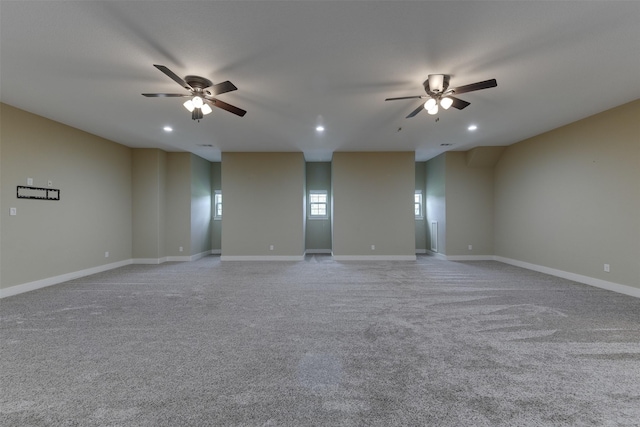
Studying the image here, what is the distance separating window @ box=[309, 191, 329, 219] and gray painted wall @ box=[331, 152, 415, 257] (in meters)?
1.43

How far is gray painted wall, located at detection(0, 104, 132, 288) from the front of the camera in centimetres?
410

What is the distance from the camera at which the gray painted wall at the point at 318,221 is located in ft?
28.4

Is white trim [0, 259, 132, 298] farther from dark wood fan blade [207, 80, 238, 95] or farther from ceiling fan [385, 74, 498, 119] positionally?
ceiling fan [385, 74, 498, 119]

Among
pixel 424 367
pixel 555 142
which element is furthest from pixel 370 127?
pixel 424 367

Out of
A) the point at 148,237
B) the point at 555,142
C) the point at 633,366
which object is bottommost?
the point at 633,366

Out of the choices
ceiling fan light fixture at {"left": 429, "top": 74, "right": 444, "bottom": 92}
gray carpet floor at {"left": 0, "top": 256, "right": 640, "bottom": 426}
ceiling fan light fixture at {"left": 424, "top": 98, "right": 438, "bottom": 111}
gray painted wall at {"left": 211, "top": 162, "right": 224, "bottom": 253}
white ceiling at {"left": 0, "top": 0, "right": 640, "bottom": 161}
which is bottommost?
gray carpet floor at {"left": 0, "top": 256, "right": 640, "bottom": 426}

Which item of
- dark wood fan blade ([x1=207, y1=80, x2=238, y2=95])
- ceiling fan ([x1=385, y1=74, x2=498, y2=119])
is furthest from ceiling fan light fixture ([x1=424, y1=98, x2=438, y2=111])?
dark wood fan blade ([x1=207, y1=80, x2=238, y2=95])

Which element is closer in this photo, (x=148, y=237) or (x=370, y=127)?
(x=370, y=127)

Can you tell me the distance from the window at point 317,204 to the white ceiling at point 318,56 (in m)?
4.00

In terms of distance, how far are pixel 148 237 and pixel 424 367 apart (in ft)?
23.5

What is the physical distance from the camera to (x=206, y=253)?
8289 mm

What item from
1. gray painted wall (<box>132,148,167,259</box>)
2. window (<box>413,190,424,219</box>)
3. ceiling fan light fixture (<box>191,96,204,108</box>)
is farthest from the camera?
window (<box>413,190,424,219</box>)

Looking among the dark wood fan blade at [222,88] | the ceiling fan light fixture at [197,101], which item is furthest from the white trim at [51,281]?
the dark wood fan blade at [222,88]

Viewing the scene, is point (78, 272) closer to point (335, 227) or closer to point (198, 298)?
point (198, 298)
